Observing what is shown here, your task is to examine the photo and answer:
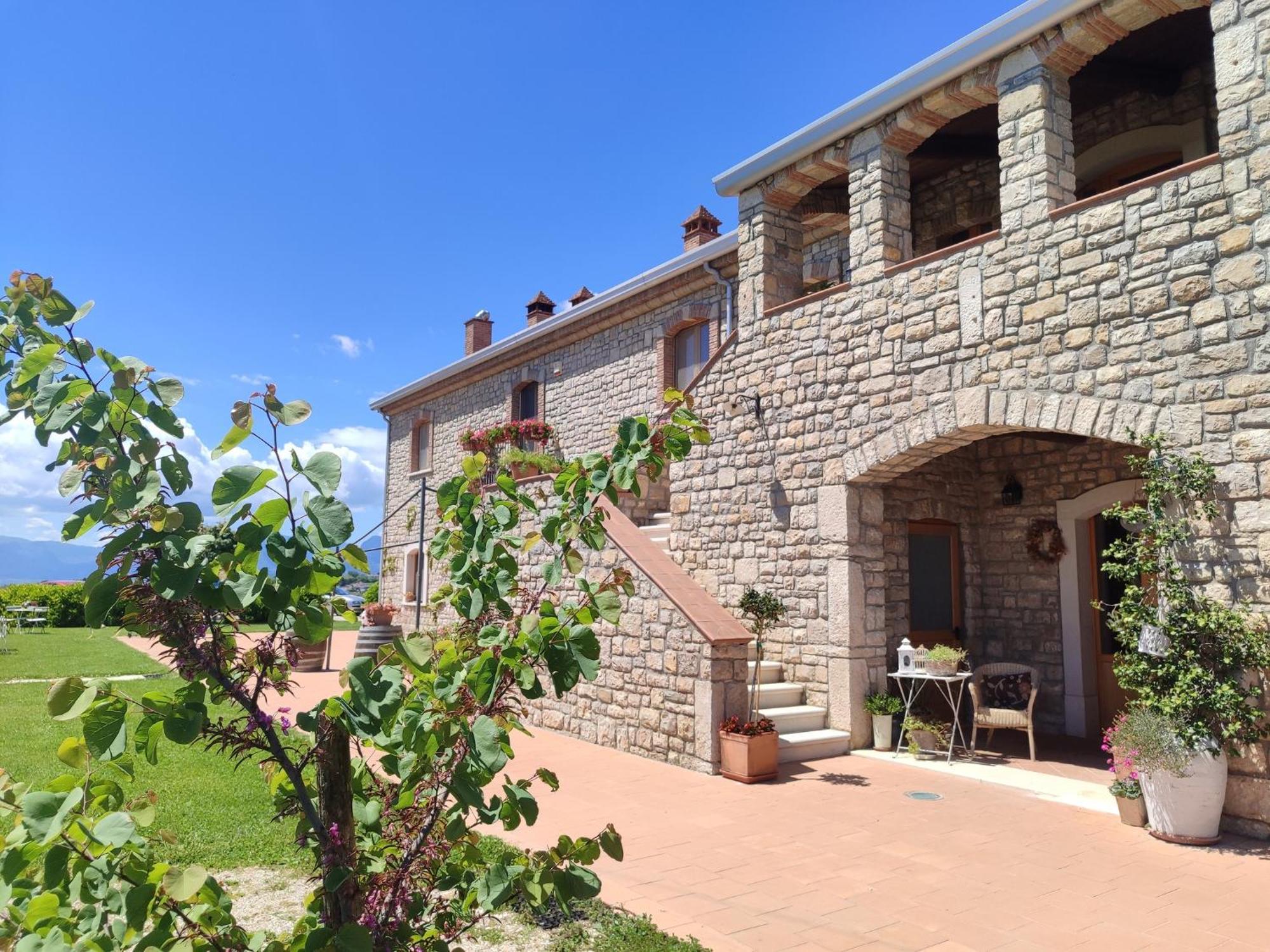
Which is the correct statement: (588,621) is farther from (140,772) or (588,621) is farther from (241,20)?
(241,20)

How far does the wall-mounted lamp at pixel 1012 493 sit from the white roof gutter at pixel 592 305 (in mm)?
4276

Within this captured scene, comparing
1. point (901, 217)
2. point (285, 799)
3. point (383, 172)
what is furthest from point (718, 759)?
point (383, 172)

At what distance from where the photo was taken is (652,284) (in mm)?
12500

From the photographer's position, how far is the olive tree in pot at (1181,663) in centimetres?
523

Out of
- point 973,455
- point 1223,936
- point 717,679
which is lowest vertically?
point 1223,936

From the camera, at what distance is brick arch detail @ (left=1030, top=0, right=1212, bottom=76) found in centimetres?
609

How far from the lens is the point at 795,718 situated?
7789 millimetres

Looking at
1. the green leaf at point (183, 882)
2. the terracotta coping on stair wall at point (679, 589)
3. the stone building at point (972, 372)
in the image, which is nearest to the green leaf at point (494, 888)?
the green leaf at point (183, 882)

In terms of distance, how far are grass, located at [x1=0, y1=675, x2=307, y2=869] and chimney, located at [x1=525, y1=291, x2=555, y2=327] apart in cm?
1085

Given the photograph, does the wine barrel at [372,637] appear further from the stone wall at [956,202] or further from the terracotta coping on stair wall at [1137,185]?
the terracotta coping on stair wall at [1137,185]

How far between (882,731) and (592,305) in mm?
8290

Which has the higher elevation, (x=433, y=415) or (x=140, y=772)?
(x=433, y=415)

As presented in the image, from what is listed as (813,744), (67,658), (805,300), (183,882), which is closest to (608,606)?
(183,882)

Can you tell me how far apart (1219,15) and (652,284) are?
773 cm
